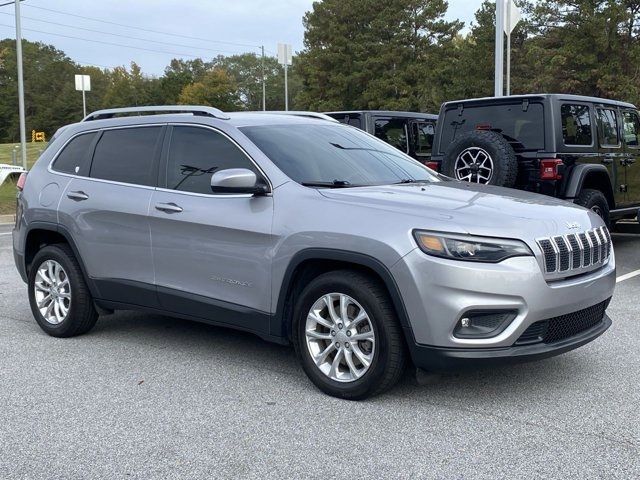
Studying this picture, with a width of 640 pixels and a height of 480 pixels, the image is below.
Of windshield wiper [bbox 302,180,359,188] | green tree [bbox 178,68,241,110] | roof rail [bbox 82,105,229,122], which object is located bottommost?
windshield wiper [bbox 302,180,359,188]

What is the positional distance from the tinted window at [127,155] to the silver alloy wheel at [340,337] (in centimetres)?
172

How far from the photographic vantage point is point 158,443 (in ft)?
12.1

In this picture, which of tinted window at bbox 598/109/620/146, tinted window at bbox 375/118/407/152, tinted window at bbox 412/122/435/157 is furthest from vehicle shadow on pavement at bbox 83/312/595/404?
tinted window at bbox 412/122/435/157

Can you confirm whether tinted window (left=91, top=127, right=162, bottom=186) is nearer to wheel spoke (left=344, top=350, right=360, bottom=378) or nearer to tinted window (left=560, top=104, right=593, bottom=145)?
wheel spoke (left=344, top=350, right=360, bottom=378)

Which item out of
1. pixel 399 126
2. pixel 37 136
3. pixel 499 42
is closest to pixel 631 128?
pixel 399 126

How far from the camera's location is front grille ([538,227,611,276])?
3977mm

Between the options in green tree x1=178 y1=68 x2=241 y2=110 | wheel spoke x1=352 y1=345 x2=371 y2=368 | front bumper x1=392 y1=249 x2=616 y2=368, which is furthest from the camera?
green tree x1=178 y1=68 x2=241 y2=110

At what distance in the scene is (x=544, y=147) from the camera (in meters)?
8.34

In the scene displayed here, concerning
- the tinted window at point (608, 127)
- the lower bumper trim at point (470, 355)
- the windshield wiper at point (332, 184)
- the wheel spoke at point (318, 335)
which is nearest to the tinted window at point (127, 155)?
the windshield wiper at point (332, 184)

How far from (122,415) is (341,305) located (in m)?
1.37

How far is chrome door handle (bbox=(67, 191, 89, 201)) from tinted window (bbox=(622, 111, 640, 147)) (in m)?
7.34

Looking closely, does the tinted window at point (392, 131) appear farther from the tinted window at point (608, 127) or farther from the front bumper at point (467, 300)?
the front bumper at point (467, 300)

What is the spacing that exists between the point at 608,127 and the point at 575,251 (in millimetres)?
6005

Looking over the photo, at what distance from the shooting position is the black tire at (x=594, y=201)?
28.3 feet
